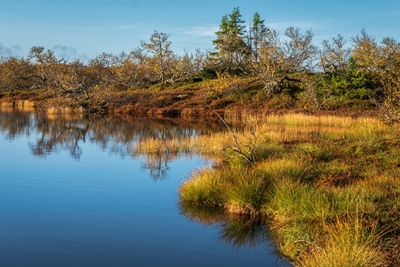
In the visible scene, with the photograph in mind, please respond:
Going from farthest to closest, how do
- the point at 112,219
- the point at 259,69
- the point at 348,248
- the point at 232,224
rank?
the point at 259,69 < the point at 112,219 < the point at 232,224 < the point at 348,248

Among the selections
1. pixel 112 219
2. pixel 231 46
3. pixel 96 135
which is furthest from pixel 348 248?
pixel 231 46

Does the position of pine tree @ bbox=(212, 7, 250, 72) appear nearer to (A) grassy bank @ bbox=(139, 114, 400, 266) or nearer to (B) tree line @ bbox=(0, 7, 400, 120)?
(B) tree line @ bbox=(0, 7, 400, 120)

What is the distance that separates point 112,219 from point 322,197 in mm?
4986

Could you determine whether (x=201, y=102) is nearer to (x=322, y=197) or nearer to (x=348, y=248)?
(x=322, y=197)

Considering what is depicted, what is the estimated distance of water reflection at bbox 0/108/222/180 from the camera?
72.1 feet

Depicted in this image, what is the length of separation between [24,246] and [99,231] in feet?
5.58

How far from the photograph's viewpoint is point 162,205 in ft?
45.5

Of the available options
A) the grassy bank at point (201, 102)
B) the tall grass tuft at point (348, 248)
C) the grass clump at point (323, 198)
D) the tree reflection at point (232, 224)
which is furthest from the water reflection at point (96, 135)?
the grassy bank at point (201, 102)

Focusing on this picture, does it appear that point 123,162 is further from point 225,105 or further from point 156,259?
point 225,105

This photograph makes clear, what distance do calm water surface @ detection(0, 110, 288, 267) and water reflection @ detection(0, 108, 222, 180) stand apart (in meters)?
0.22

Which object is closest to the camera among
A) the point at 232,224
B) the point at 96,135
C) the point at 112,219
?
the point at 232,224

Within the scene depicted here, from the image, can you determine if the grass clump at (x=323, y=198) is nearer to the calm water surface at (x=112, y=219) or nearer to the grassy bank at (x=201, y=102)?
the calm water surface at (x=112, y=219)

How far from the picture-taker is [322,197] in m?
10.9

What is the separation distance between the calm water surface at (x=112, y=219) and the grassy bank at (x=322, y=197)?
56cm
